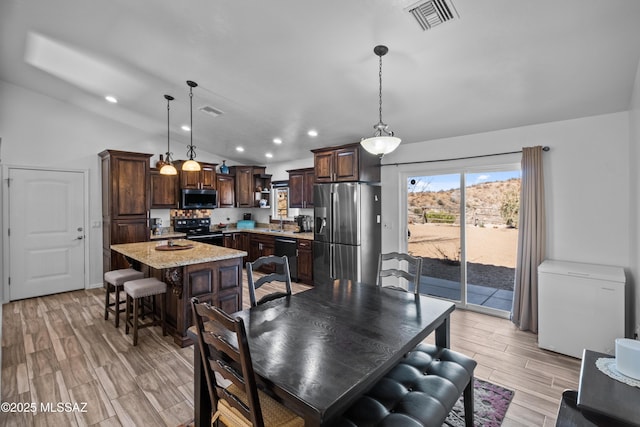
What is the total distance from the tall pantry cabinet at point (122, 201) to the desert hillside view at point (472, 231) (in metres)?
4.64

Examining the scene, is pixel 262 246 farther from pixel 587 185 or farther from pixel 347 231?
pixel 587 185

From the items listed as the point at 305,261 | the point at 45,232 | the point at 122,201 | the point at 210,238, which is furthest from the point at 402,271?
the point at 45,232

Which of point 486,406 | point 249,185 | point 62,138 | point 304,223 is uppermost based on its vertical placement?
point 62,138

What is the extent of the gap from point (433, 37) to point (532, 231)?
249 centimetres

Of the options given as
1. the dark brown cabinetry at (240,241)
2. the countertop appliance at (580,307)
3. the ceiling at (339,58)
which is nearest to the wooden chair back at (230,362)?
the ceiling at (339,58)

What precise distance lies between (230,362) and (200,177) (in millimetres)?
5501

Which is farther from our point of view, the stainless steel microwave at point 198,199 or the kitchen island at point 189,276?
the stainless steel microwave at point 198,199

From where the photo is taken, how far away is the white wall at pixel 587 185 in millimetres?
2939

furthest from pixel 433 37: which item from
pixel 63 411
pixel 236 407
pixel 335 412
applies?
pixel 63 411

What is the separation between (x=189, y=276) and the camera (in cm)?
310

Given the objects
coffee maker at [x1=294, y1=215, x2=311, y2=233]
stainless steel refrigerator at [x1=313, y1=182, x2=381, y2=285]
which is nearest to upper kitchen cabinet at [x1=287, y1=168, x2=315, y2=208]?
coffee maker at [x1=294, y1=215, x2=311, y2=233]

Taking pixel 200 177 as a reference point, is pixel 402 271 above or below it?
below

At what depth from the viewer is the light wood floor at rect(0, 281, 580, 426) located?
6.84ft

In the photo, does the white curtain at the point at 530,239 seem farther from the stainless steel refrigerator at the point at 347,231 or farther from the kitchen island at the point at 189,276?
the kitchen island at the point at 189,276
